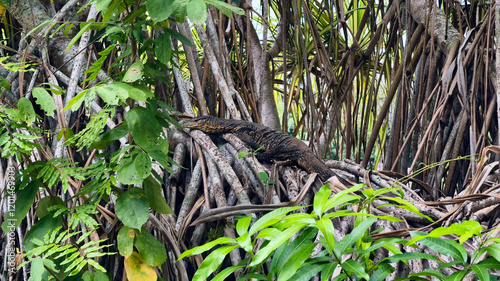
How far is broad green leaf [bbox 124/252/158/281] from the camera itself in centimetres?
99

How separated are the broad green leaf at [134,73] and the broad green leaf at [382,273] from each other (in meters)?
0.64

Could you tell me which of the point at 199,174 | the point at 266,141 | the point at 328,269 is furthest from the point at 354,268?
the point at 266,141

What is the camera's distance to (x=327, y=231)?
635 mm

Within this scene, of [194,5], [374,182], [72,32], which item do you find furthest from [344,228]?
[72,32]

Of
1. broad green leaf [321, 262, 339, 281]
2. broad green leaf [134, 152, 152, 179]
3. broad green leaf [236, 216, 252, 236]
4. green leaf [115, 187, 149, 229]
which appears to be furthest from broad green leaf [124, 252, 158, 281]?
broad green leaf [321, 262, 339, 281]

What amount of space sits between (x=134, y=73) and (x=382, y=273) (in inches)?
26.4

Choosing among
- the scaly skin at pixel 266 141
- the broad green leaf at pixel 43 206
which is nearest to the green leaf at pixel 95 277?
the broad green leaf at pixel 43 206

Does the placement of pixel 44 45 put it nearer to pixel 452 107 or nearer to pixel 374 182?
pixel 374 182

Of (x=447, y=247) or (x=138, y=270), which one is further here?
(x=138, y=270)

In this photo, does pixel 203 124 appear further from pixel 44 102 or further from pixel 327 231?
pixel 327 231

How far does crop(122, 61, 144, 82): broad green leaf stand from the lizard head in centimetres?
79

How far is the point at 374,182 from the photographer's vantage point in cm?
151

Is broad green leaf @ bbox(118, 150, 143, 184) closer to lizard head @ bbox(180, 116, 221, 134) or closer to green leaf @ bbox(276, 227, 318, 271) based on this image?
green leaf @ bbox(276, 227, 318, 271)

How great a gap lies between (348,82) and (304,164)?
0.98 metres
